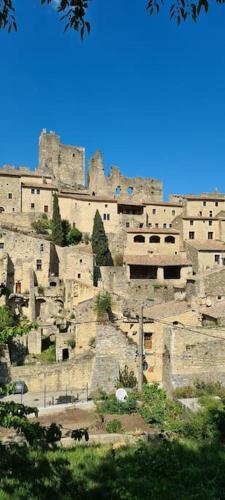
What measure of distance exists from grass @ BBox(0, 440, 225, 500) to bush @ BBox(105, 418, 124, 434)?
7366 mm

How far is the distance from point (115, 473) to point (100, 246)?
36.1 m

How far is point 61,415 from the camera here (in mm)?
18578

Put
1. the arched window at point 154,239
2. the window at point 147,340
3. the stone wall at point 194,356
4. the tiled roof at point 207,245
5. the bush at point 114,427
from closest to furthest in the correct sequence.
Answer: the bush at point 114,427
the stone wall at point 194,356
the window at point 147,340
the tiled roof at point 207,245
the arched window at point 154,239

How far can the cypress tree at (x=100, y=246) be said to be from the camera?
42.3 metres

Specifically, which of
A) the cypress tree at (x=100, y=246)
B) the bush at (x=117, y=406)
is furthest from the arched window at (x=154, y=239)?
the bush at (x=117, y=406)

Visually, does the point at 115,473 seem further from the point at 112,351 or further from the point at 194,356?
the point at 112,351

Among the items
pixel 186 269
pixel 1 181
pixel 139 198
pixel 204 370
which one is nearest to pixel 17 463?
pixel 204 370

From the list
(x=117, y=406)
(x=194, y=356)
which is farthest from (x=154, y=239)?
(x=117, y=406)

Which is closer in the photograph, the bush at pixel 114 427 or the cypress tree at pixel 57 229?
the bush at pixel 114 427

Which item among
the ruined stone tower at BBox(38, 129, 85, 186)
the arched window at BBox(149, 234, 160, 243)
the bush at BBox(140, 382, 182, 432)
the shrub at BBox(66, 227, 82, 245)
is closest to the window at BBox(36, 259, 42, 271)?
the shrub at BBox(66, 227, 82, 245)

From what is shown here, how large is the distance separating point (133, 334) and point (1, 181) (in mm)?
30867

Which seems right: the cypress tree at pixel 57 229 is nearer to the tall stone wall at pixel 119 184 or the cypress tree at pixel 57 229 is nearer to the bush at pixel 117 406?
the tall stone wall at pixel 119 184

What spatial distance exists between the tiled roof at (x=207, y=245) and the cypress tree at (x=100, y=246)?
28.6ft

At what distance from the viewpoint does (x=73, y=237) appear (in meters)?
45.5
